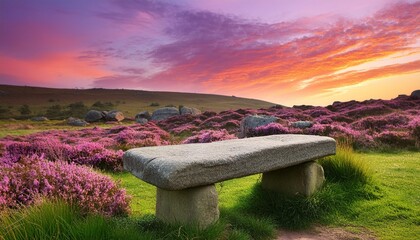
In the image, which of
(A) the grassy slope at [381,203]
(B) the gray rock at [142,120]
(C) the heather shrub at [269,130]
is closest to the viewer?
(A) the grassy slope at [381,203]

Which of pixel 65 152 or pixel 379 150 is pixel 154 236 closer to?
pixel 65 152

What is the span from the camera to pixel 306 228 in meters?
6.85

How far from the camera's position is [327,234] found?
6602 millimetres

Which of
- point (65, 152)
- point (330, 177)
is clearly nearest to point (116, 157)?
point (65, 152)

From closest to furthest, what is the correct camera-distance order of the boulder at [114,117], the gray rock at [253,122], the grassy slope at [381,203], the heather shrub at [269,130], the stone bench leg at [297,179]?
the grassy slope at [381,203]
the stone bench leg at [297,179]
the heather shrub at [269,130]
the gray rock at [253,122]
the boulder at [114,117]

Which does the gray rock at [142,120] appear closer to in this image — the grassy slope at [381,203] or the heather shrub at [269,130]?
the heather shrub at [269,130]

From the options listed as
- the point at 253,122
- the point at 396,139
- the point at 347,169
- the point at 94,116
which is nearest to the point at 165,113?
the point at 94,116

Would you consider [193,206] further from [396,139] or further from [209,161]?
[396,139]

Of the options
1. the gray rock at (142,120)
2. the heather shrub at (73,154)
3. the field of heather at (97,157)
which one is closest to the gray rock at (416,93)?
the field of heather at (97,157)

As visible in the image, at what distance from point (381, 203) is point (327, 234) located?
6.17 feet

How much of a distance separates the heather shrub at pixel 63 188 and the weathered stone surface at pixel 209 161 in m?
0.83

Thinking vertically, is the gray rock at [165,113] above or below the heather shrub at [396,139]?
below

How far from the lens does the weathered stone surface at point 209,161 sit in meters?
4.90

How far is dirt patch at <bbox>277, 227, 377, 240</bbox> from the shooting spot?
6453mm
